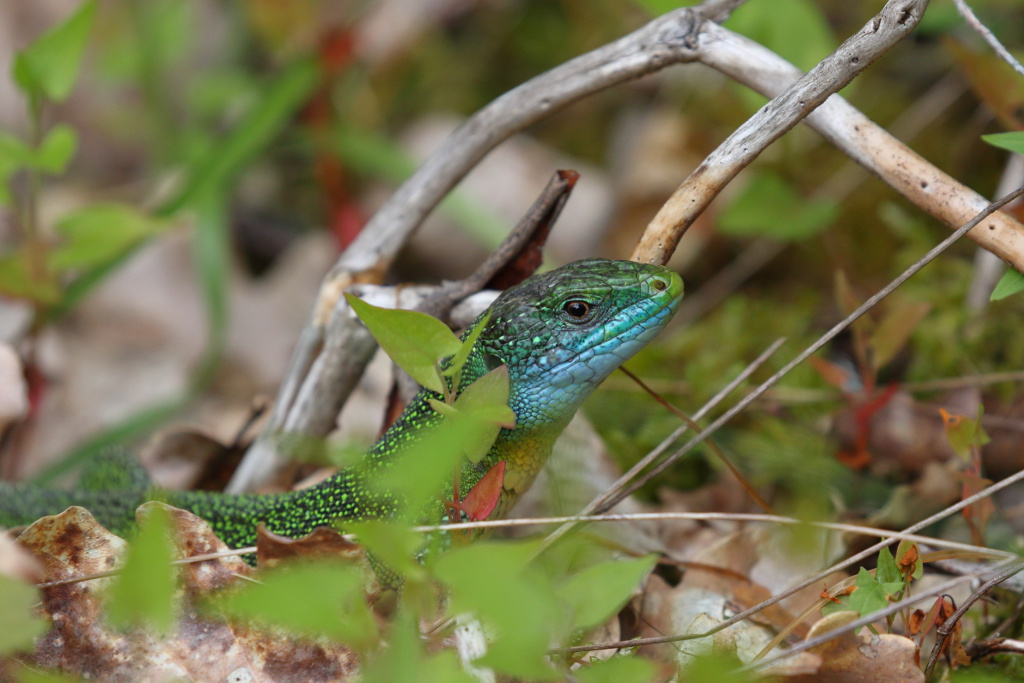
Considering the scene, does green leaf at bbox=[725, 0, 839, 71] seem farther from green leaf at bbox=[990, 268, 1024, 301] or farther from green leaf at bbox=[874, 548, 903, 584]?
green leaf at bbox=[874, 548, 903, 584]

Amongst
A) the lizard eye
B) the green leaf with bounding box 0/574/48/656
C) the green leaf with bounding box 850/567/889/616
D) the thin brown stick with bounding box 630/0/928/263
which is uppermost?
the thin brown stick with bounding box 630/0/928/263

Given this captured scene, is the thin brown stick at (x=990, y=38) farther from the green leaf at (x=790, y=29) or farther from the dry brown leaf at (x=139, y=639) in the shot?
the dry brown leaf at (x=139, y=639)

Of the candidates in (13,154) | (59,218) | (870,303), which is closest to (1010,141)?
(870,303)

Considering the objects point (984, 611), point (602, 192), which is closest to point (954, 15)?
point (602, 192)

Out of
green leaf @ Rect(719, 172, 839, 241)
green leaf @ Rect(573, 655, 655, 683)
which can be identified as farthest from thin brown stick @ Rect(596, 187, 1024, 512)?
green leaf @ Rect(719, 172, 839, 241)

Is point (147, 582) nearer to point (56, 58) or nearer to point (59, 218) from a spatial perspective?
point (56, 58)

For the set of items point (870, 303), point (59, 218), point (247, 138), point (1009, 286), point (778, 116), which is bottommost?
point (59, 218)
